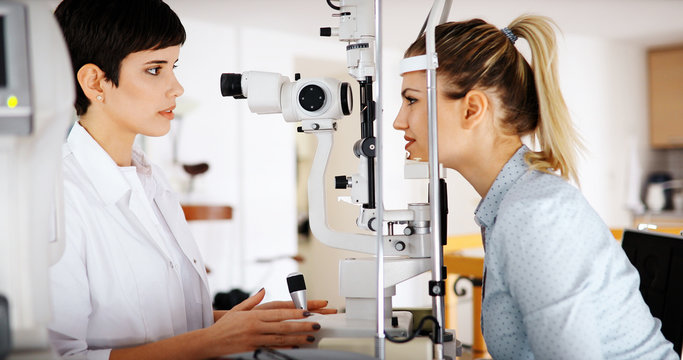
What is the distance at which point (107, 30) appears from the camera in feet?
3.73

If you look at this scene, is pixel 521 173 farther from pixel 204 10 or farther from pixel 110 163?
pixel 204 10

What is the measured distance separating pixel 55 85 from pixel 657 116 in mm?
6100

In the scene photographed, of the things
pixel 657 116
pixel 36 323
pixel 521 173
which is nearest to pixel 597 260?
pixel 521 173

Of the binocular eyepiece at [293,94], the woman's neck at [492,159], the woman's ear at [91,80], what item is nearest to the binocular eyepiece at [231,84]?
the binocular eyepiece at [293,94]

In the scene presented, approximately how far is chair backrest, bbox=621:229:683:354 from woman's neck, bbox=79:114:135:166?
124 centimetres

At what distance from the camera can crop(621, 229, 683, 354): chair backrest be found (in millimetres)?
1392

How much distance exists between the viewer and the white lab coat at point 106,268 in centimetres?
101

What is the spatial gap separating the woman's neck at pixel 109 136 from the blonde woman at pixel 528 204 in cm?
56

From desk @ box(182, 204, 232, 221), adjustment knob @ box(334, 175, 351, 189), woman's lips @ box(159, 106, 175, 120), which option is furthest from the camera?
desk @ box(182, 204, 232, 221)

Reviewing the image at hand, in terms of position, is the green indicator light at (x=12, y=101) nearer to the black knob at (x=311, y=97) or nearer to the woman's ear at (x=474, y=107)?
the black knob at (x=311, y=97)

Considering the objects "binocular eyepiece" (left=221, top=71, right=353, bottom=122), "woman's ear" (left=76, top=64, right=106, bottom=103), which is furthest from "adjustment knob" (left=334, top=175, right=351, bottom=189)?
"woman's ear" (left=76, top=64, right=106, bottom=103)

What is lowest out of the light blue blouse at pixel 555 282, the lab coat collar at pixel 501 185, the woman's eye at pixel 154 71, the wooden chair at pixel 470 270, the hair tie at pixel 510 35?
the wooden chair at pixel 470 270

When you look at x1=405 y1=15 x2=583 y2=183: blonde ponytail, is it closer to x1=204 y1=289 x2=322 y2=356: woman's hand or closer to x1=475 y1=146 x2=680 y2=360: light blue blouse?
x1=475 y1=146 x2=680 y2=360: light blue blouse

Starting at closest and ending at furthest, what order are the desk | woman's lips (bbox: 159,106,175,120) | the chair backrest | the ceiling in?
woman's lips (bbox: 159,106,175,120), the chair backrest, the desk, the ceiling
